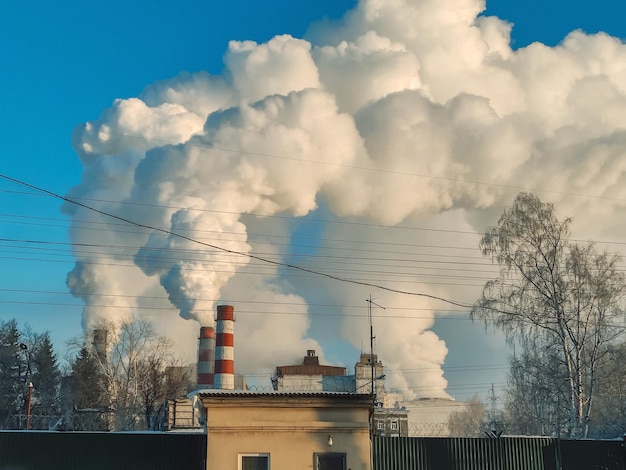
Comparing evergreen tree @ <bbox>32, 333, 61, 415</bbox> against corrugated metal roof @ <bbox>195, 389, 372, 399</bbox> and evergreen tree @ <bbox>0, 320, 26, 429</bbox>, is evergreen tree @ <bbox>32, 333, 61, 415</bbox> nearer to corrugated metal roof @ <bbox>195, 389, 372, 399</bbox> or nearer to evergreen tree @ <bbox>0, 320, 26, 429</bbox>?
evergreen tree @ <bbox>0, 320, 26, 429</bbox>

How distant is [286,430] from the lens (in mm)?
17609

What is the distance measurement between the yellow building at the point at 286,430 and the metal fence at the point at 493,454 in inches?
46.2

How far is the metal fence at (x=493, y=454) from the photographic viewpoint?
61.6ft

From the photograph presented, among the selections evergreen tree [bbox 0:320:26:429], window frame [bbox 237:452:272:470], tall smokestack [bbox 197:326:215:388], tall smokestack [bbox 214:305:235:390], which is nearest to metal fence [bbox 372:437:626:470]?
window frame [bbox 237:452:272:470]

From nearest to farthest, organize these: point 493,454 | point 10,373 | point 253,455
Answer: point 253,455
point 493,454
point 10,373

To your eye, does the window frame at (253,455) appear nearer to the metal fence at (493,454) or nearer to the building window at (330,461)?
the building window at (330,461)

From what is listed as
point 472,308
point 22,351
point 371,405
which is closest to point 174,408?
point 472,308

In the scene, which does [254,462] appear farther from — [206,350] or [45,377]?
[45,377]

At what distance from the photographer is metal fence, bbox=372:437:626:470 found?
1878 cm

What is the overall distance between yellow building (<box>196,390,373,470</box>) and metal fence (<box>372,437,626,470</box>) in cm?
117

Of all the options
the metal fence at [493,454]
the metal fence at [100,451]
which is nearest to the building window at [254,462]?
the metal fence at [100,451]

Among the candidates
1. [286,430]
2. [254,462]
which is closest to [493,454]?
[286,430]

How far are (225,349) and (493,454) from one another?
31.2 meters

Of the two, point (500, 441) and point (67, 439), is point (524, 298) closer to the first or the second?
point (500, 441)
